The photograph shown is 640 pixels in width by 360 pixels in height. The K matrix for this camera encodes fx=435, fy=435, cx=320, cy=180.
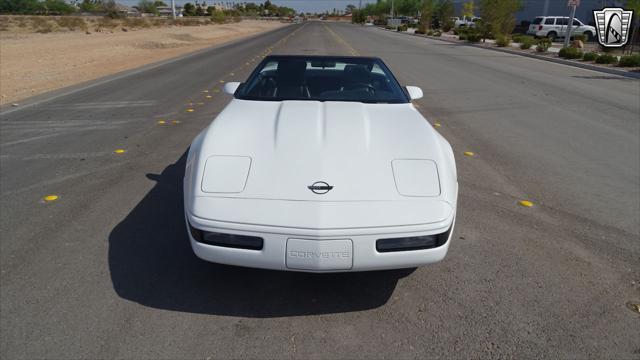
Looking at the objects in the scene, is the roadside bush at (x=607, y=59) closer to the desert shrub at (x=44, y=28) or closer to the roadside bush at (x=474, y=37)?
the roadside bush at (x=474, y=37)

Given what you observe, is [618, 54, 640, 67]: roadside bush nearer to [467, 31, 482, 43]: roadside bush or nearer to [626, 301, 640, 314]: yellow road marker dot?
[467, 31, 482, 43]: roadside bush

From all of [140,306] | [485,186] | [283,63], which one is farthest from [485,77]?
[140,306]

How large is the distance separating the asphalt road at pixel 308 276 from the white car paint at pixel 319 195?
16.3 inches

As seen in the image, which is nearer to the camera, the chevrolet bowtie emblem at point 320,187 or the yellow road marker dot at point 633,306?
the chevrolet bowtie emblem at point 320,187

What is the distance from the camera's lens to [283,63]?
4285mm

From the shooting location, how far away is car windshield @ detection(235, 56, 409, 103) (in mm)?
3848

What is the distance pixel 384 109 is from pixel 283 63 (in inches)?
50.3

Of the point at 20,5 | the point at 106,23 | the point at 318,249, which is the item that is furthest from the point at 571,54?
the point at 106,23

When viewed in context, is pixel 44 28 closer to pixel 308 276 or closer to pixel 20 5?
pixel 20 5

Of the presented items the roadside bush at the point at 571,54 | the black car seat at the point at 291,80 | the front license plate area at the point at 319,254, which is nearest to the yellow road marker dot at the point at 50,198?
the black car seat at the point at 291,80

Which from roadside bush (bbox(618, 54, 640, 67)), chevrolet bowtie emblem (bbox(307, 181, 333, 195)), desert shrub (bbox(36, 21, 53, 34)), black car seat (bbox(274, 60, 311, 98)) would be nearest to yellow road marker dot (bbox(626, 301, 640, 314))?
chevrolet bowtie emblem (bbox(307, 181, 333, 195))

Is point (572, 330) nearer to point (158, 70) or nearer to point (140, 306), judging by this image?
point (140, 306)

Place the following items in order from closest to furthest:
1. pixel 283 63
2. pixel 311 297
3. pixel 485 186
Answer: pixel 311 297 → pixel 283 63 → pixel 485 186

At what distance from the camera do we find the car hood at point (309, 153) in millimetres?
2539
